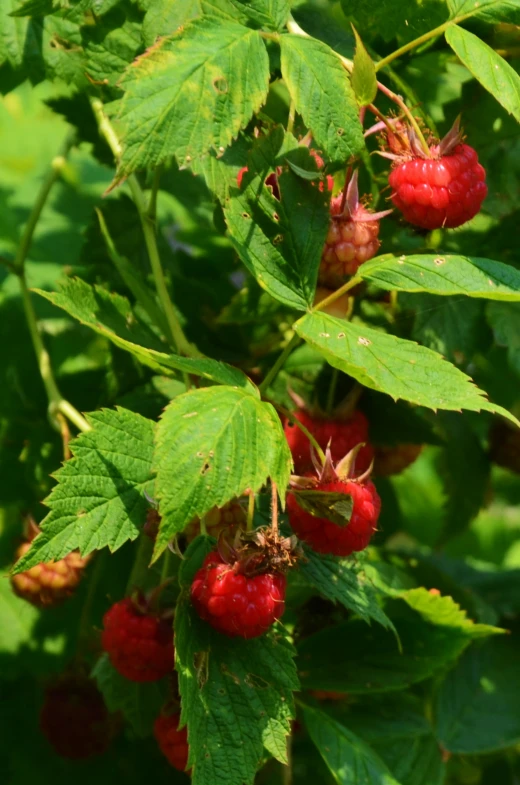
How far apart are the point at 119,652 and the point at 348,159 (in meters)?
0.55

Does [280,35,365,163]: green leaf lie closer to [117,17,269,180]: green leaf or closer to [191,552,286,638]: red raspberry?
[117,17,269,180]: green leaf

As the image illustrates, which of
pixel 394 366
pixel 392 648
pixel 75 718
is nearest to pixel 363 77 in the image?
pixel 394 366

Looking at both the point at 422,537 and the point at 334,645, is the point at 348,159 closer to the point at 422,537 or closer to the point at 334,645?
the point at 334,645

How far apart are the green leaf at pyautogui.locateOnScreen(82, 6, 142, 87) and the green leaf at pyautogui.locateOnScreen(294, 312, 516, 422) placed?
417mm

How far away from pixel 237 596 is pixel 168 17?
58cm

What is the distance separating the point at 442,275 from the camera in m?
0.92

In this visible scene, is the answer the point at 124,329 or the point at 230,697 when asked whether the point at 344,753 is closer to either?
the point at 230,697

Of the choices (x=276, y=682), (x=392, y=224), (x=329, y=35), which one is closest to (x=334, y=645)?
(x=276, y=682)

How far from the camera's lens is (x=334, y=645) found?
4.17ft

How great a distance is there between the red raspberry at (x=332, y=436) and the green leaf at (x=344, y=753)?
318 millimetres

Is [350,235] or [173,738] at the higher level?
[350,235]

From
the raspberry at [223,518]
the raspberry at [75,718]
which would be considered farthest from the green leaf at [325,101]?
the raspberry at [75,718]

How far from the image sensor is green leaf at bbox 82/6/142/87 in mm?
1132

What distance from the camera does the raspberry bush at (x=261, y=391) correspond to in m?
0.90
